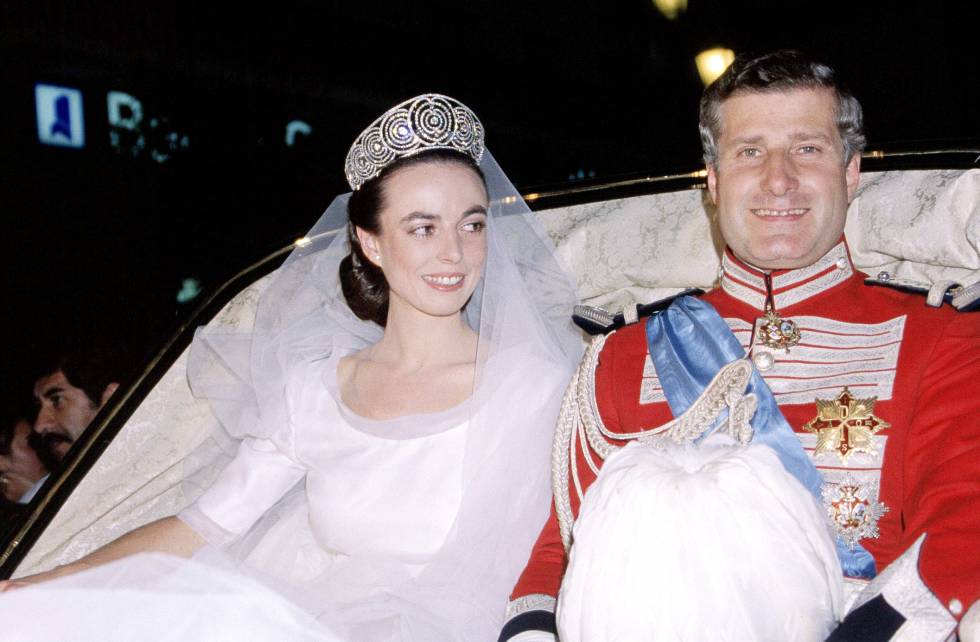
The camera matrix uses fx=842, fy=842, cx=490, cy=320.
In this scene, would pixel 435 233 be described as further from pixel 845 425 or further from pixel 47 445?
pixel 47 445

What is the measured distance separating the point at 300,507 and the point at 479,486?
1.68 ft

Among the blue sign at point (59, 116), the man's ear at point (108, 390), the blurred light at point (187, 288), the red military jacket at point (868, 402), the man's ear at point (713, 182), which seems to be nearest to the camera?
the red military jacket at point (868, 402)

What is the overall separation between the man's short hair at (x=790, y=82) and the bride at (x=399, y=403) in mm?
535

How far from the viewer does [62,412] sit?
2529 mm

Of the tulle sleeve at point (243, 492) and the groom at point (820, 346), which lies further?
the tulle sleeve at point (243, 492)

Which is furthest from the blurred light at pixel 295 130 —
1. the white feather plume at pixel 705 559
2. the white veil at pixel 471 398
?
the white feather plume at pixel 705 559

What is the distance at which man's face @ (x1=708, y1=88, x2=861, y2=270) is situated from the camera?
1373 mm

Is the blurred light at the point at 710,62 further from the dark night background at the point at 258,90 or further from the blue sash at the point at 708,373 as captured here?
the blue sash at the point at 708,373

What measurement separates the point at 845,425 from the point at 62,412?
2.22 m

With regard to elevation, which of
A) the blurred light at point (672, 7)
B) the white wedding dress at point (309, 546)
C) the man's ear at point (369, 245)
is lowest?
the white wedding dress at point (309, 546)

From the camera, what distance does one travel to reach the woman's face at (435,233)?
171 centimetres

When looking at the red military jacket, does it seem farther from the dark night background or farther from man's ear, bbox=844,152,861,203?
the dark night background

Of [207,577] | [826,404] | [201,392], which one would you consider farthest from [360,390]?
[826,404]

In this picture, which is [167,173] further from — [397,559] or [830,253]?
[830,253]
